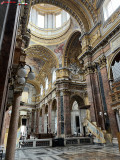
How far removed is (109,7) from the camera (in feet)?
31.7

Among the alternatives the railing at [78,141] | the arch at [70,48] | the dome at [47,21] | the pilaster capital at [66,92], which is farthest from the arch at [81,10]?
the railing at [78,141]

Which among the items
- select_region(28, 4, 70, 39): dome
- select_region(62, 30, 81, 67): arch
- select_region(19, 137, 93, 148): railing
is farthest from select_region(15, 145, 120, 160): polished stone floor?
select_region(28, 4, 70, 39): dome

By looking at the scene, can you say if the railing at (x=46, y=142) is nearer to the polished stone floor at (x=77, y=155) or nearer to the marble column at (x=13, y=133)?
the polished stone floor at (x=77, y=155)

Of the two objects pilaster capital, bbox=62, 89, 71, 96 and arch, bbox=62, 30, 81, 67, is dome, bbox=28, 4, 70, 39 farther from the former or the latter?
pilaster capital, bbox=62, 89, 71, 96

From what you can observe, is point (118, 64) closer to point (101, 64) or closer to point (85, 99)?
point (101, 64)

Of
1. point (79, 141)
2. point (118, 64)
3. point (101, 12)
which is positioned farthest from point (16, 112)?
point (101, 12)

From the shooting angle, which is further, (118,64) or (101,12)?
(101,12)

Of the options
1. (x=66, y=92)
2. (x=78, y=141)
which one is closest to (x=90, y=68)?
(x=66, y=92)

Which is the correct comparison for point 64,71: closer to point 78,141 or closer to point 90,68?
point 90,68

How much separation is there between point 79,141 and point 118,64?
707 centimetres

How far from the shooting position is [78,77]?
55.8ft

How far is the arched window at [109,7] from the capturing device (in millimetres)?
8950

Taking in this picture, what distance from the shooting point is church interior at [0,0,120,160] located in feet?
11.6

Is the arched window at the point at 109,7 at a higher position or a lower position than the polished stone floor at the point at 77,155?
higher
